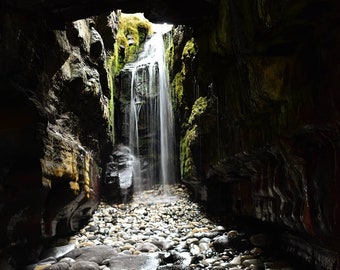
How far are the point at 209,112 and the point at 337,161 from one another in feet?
17.4

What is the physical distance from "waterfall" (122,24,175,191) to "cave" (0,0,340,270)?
23.9 ft

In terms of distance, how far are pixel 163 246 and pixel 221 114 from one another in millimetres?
3536

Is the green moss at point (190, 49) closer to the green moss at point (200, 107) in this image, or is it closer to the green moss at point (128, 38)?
the green moss at point (200, 107)

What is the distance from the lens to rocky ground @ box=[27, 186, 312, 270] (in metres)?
6.54

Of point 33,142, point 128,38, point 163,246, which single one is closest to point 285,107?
point 33,142

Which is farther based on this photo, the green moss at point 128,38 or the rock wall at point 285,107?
the green moss at point 128,38

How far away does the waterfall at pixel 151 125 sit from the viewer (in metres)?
18.1

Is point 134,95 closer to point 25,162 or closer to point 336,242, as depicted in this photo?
point 25,162

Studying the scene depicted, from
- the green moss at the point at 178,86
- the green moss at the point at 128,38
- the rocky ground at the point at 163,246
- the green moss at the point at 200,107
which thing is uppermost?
the green moss at the point at 128,38

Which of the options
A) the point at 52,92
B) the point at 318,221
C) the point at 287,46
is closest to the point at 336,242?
the point at 318,221

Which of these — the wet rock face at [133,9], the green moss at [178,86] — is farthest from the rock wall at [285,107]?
the green moss at [178,86]

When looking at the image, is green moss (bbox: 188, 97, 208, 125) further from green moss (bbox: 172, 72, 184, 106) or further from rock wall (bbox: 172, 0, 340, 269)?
green moss (bbox: 172, 72, 184, 106)

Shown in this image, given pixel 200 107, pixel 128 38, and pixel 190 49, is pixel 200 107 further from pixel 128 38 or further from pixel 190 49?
pixel 128 38

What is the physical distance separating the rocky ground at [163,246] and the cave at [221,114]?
1.44ft
